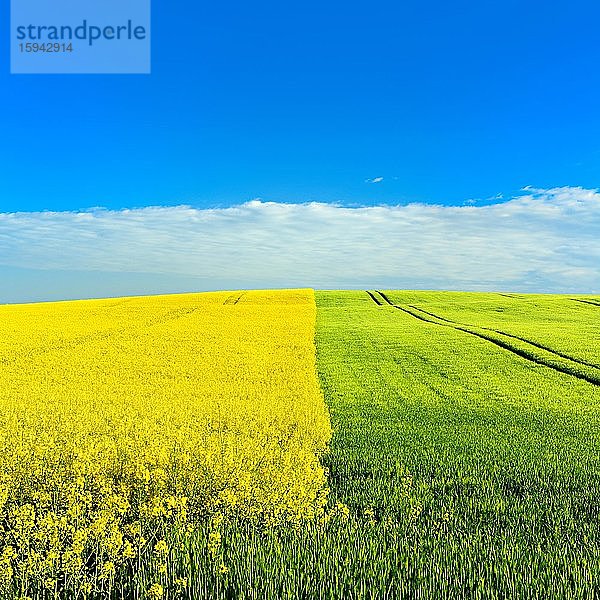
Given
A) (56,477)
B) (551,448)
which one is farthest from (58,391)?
(551,448)

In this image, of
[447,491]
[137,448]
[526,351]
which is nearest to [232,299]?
[526,351]

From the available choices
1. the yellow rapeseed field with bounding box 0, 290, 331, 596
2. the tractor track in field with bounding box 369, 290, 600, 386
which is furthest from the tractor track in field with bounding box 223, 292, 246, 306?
the yellow rapeseed field with bounding box 0, 290, 331, 596

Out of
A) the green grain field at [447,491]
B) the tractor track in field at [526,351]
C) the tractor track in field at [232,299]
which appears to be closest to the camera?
the green grain field at [447,491]

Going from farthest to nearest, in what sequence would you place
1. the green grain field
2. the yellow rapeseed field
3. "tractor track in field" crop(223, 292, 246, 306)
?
"tractor track in field" crop(223, 292, 246, 306) → the yellow rapeseed field → the green grain field

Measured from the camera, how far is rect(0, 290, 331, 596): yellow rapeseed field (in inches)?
285

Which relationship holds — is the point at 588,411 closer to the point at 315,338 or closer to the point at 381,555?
the point at 381,555

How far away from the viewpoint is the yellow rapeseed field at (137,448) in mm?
7250

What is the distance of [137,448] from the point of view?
34.3 feet

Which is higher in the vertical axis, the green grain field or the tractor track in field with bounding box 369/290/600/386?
the tractor track in field with bounding box 369/290/600/386

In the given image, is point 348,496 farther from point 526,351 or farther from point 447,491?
point 526,351

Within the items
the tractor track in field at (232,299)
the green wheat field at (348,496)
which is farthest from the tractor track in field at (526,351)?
the tractor track in field at (232,299)

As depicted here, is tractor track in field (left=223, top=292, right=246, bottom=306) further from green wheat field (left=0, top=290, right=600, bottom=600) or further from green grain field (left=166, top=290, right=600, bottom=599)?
green wheat field (left=0, top=290, right=600, bottom=600)

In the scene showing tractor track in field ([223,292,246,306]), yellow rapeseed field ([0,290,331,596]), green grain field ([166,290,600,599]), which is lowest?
green grain field ([166,290,600,599])

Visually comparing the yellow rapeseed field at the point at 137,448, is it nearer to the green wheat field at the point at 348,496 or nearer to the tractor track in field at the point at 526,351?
the green wheat field at the point at 348,496
